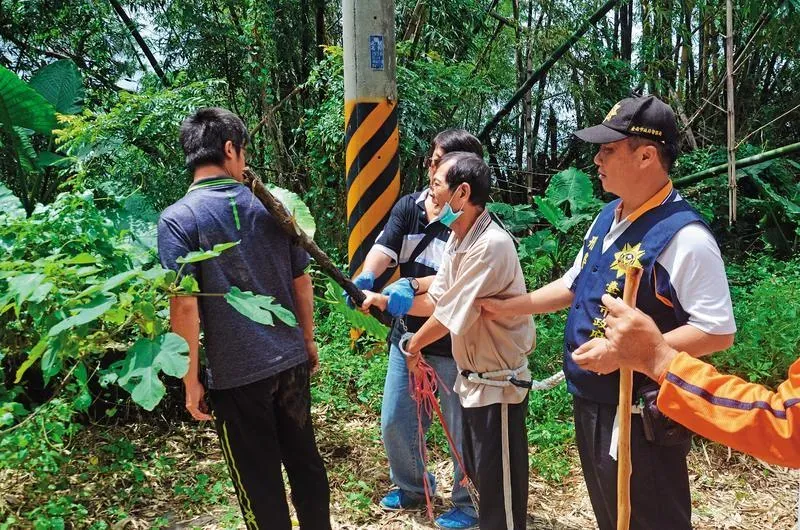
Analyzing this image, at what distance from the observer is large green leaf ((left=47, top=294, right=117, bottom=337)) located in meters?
1.77

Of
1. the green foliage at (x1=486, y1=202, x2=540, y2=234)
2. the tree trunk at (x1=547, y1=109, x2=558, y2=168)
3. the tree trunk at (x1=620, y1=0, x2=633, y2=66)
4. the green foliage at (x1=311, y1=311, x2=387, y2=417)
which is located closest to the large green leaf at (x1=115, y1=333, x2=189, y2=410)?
the green foliage at (x1=311, y1=311, x2=387, y2=417)

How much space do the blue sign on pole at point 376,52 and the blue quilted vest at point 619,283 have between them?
2.28 meters

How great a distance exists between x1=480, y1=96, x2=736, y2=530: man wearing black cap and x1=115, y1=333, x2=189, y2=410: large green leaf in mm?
1119

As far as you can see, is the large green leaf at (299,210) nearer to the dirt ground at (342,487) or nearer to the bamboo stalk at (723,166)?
the dirt ground at (342,487)

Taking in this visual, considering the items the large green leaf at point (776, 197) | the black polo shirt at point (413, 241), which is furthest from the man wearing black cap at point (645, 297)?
the large green leaf at point (776, 197)

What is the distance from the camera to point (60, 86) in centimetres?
542

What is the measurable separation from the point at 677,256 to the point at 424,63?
412 cm

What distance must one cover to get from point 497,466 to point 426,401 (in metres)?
0.70

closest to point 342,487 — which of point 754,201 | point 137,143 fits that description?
point 137,143

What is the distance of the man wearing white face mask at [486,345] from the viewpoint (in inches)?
100

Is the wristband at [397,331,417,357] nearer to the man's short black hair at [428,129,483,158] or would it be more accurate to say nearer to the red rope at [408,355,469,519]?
the red rope at [408,355,469,519]

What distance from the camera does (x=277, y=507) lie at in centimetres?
250

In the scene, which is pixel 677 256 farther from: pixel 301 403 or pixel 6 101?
pixel 6 101

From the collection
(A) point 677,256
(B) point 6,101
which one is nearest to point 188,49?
(B) point 6,101
